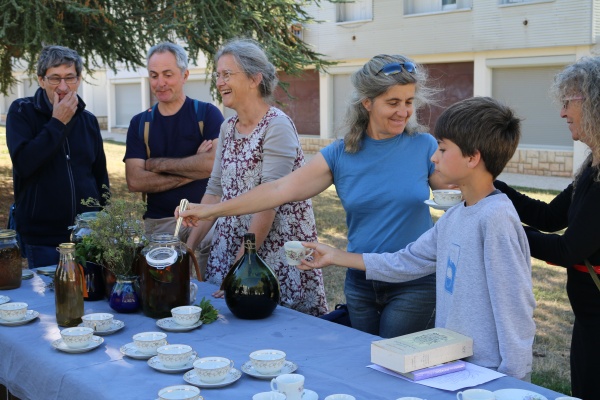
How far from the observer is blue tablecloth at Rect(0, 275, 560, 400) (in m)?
2.00

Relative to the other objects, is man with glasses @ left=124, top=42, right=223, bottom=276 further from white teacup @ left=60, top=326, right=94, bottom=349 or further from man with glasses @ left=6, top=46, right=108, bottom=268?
white teacup @ left=60, top=326, right=94, bottom=349

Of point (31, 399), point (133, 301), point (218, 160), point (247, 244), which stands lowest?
point (31, 399)

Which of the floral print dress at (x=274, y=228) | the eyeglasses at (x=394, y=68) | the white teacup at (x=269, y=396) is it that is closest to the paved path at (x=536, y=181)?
the floral print dress at (x=274, y=228)

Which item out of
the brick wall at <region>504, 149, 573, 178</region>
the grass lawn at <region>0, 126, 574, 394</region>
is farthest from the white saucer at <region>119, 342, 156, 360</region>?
the brick wall at <region>504, 149, 573, 178</region>

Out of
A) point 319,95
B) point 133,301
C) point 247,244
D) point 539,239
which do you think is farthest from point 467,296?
point 319,95

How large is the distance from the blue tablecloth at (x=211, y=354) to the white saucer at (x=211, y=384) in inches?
0.6

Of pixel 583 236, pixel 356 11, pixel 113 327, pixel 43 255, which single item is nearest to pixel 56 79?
pixel 43 255

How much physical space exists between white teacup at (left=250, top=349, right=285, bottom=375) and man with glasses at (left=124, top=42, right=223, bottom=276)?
5.87 feet

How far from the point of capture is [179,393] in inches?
74.9

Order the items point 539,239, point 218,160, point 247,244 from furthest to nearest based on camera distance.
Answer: point 218,160 < point 247,244 < point 539,239

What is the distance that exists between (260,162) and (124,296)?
0.93 m

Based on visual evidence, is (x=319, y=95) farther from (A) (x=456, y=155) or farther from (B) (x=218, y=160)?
(A) (x=456, y=155)

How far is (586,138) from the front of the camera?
2.43 metres

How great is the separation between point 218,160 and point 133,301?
1.04 m
